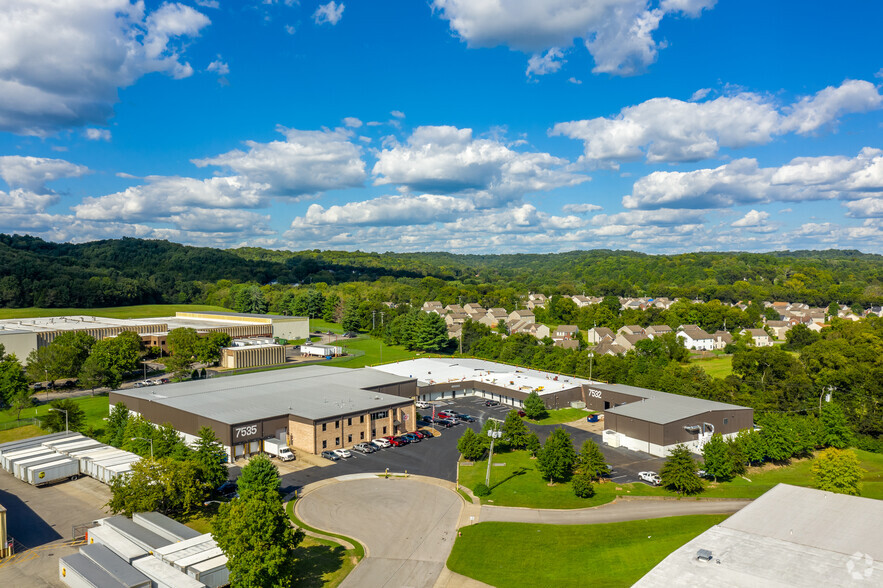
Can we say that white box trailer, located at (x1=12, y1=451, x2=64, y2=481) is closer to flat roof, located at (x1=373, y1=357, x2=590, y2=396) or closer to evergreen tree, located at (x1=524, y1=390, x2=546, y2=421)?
flat roof, located at (x1=373, y1=357, x2=590, y2=396)

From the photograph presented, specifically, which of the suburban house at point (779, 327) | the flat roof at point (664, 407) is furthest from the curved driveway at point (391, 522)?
the suburban house at point (779, 327)

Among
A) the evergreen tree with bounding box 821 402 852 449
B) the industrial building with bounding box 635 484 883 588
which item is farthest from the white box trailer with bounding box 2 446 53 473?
the evergreen tree with bounding box 821 402 852 449

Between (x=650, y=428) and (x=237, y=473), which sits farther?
(x=650, y=428)

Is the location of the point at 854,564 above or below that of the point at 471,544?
above

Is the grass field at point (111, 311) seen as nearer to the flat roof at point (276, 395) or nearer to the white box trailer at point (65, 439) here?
the flat roof at point (276, 395)

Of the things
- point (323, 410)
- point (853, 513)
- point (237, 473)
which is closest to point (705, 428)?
point (853, 513)

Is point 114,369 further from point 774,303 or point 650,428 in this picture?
point 774,303
